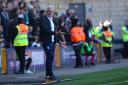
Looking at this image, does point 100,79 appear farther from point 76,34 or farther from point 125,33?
point 125,33

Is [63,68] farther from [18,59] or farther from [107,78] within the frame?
[107,78]

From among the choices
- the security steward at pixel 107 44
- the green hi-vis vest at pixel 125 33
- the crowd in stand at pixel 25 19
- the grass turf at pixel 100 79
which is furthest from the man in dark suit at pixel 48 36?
the green hi-vis vest at pixel 125 33

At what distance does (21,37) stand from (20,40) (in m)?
0.16

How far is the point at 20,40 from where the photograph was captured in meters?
21.5

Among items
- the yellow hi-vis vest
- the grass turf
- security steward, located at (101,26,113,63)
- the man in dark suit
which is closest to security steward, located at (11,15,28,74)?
the yellow hi-vis vest

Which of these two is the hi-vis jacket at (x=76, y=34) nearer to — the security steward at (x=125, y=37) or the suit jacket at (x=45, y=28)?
the suit jacket at (x=45, y=28)

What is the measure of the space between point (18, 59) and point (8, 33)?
112 cm

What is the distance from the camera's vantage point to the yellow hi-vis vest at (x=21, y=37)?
21562mm

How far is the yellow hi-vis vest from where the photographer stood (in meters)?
21.6

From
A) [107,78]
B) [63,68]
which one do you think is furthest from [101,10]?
[107,78]

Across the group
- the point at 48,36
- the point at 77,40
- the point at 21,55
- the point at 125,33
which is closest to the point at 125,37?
the point at 125,33

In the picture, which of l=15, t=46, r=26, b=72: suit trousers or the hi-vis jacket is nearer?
l=15, t=46, r=26, b=72: suit trousers

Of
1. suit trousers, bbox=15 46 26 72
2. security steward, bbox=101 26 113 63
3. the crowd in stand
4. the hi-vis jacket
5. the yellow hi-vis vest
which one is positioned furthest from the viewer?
security steward, bbox=101 26 113 63

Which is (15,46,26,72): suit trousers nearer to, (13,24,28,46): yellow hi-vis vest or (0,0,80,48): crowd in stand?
(13,24,28,46): yellow hi-vis vest
